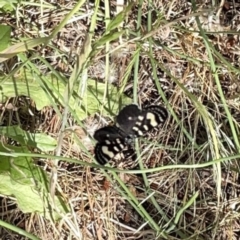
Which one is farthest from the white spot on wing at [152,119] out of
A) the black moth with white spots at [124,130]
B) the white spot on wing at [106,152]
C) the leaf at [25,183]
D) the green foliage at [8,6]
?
the green foliage at [8,6]

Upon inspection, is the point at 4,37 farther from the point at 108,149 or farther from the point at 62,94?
the point at 108,149

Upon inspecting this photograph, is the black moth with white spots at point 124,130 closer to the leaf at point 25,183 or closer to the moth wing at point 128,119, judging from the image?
the moth wing at point 128,119

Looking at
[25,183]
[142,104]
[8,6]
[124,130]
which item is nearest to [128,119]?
[124,130]

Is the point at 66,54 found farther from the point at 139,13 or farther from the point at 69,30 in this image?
the point at 139,13

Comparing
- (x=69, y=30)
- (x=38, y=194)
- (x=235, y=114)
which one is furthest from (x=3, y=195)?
(x=235, y=114)

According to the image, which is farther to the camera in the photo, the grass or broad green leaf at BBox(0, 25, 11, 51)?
the grass

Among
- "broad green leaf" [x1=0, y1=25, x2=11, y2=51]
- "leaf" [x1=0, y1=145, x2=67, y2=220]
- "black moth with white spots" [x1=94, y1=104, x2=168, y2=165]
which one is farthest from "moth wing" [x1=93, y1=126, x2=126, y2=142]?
"broad green leaf" [x1=0, y1=25, x2=11, y2=51]

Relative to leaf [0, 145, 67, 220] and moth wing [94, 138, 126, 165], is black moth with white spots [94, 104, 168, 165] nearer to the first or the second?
moth wing [94, 138, 126, 165]
